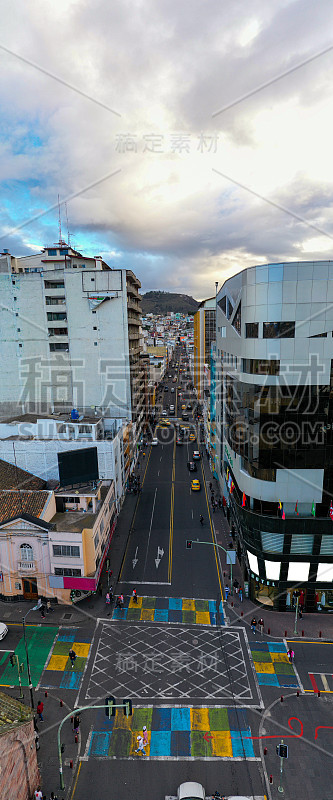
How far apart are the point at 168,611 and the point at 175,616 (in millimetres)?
921

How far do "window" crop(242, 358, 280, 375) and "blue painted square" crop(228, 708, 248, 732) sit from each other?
2518cm

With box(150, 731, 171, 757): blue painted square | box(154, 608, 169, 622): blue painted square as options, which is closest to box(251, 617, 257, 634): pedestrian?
box(154, 608, 169, 622): blue painted square

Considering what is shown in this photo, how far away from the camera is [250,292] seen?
3606 centimetres

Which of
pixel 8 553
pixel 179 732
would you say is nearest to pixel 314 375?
Result: pixel 179 732

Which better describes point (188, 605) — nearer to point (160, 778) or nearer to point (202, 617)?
point (202, 617)

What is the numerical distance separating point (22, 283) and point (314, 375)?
51828 mm

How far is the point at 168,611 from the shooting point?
126 ft

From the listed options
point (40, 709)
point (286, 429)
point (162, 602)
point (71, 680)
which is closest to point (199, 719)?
point (71, 680)

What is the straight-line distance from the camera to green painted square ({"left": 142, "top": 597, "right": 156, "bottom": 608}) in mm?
39362

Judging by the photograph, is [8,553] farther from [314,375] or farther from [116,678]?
[314,375]

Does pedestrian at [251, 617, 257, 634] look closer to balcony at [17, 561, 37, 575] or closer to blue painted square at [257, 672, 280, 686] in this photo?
blue painted square at [257, 672, 280, 686]

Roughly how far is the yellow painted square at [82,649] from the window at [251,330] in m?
29.8

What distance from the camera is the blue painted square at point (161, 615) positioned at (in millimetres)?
37484

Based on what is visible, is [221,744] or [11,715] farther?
[221,744]
